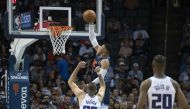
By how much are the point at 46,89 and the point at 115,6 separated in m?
4.41

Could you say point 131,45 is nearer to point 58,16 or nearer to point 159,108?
point 58,16

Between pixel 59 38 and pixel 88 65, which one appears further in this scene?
pixel 88 65

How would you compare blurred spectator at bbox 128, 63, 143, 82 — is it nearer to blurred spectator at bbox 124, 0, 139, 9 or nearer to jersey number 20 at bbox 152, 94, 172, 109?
blurred spectator at bbox 124, 0, 139, 9

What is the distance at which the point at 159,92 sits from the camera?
6805 mm

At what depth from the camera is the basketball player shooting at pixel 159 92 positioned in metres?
6.77

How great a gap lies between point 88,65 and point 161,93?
880 centimetres

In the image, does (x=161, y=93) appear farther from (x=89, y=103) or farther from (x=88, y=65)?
(x=88, y=65)

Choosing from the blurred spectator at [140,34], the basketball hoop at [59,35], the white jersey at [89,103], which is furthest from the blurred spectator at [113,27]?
the white jersey at [89,103]

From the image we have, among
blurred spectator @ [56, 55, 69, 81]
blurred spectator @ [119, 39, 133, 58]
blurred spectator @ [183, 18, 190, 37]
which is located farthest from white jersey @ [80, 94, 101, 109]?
blurred spectator @ [183, 18, 190, 37]

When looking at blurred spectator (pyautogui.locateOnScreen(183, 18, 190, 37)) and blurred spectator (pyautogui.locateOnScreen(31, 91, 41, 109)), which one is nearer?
blurred spectator (pyautogui.locateOnScreen(31, 91, 41, 109))

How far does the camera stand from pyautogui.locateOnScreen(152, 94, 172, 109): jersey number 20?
22.4 ft

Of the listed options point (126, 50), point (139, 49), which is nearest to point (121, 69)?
point (126, 50)

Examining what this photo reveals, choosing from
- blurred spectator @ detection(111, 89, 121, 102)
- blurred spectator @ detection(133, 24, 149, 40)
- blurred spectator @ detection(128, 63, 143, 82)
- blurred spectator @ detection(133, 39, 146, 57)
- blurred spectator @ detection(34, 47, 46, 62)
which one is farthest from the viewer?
blurred spectator @ detection(133, 24, 149, 40)

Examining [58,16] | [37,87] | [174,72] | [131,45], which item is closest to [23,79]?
[58,16]
